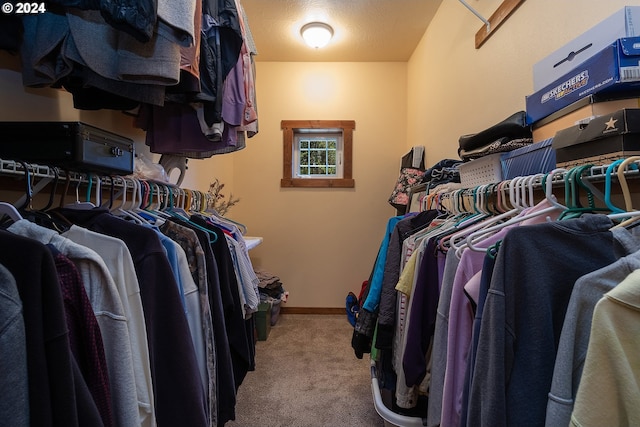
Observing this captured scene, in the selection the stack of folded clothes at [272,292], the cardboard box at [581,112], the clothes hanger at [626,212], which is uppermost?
the cardboard box at [581,112]

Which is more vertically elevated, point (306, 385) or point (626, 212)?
point (626, 212)

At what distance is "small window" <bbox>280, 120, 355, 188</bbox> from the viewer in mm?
3324

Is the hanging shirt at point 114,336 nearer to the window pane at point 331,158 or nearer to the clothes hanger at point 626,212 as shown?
the clothes hanger at point 626,212

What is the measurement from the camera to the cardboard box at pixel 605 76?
745 millimetres

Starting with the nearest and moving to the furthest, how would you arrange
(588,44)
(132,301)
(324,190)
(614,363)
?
(614,363), (132,301), (588,44), (324,190)

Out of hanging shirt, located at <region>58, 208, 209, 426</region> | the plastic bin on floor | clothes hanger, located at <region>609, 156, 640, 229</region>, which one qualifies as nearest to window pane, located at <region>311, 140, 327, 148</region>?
the plastic bin on floor

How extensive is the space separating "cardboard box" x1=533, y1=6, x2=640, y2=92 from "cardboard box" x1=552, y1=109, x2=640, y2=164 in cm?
29

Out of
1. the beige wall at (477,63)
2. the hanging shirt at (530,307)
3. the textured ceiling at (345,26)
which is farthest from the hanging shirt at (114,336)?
the textured ceiling at (345,26)

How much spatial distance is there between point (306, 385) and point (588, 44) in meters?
2.15

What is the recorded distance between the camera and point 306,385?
204 cm

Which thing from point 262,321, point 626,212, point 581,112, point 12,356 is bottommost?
point 262,321

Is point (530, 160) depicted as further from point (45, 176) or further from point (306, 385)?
point (306, 385)

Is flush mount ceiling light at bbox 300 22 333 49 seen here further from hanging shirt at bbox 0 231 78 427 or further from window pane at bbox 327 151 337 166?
hanging shirt at bbox 0 231 78 427

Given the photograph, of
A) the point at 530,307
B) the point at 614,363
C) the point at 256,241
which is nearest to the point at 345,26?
the point at 256,241
